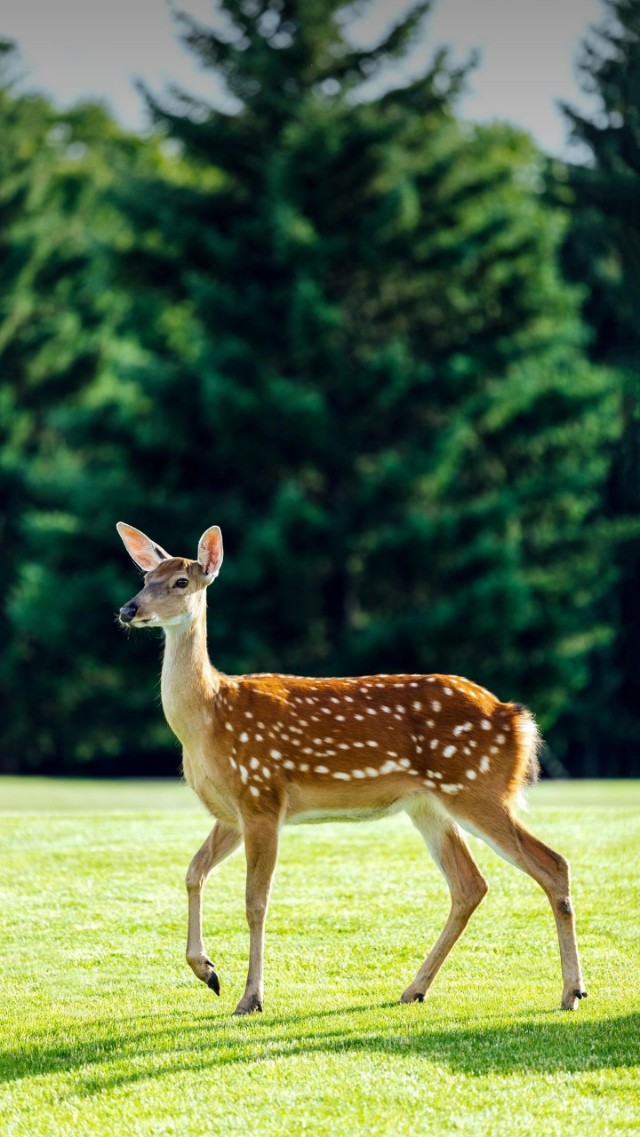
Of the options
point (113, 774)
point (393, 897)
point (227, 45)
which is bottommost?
point (113, 774)

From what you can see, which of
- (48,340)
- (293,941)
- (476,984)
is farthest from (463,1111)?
(48,340)

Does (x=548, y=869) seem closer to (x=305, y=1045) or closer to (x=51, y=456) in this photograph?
(x=305, y=1045)

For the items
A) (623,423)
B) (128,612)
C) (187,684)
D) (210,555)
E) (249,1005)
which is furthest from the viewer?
(623,423)

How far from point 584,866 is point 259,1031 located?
4489mm

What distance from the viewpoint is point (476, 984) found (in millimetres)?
7836

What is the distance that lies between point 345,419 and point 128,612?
2122cm

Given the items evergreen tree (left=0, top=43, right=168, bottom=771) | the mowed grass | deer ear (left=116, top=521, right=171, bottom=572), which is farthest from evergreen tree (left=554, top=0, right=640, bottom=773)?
deer ear (left=116, top=521, right=171, bottom=572)

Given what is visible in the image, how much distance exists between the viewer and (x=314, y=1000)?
295 inches

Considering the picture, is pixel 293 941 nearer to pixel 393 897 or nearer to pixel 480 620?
pixel 393 897

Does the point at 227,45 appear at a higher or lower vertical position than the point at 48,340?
higher

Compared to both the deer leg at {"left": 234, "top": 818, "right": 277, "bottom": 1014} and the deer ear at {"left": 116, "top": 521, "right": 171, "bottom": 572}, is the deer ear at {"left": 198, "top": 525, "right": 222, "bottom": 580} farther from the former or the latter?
the deer leg at {"left": 234, "top": 818, "right": 277, "bottom": 1014}

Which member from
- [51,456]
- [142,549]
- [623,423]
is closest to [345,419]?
[623,423]

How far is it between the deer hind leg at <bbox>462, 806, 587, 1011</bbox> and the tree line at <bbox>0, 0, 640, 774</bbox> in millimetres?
18818

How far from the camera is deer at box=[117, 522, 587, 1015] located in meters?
7.31
